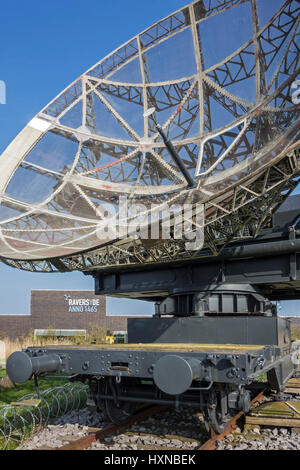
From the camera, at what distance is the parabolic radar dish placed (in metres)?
8.73

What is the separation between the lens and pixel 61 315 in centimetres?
5044

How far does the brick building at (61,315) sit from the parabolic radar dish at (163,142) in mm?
38692

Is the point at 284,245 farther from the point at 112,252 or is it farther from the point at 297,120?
the point at 112,252

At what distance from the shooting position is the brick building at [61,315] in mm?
49938

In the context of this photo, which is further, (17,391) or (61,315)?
(61,315)

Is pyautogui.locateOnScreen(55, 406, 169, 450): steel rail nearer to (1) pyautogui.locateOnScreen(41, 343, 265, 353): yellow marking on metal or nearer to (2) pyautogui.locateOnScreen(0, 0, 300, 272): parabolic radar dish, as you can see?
(1) pyautogui.locateOnScreen(41, 343, 265, 353): yellow marking on metal

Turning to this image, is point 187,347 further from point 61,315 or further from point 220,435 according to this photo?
point 61,315

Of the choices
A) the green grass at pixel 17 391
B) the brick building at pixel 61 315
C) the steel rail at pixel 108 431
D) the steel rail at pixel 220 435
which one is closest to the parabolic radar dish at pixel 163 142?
the steel rail at pixel 108 431

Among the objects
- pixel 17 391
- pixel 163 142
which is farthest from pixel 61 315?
pixel 163 142

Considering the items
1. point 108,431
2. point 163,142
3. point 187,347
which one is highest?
point 163,142

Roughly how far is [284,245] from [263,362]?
401 cm

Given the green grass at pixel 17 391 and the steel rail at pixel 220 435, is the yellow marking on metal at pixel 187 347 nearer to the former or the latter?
the steel rail at pixel 220 435

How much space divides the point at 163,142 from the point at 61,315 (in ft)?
142
